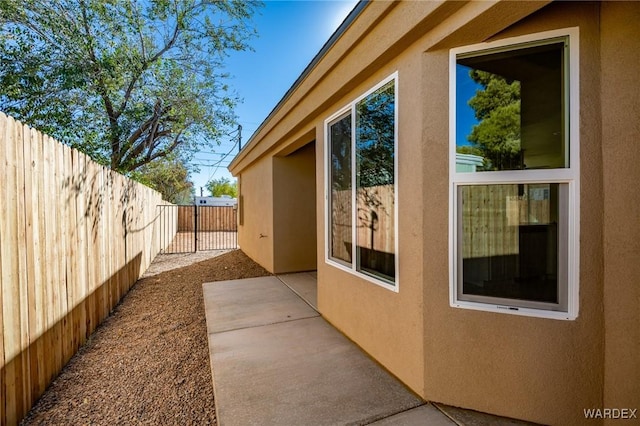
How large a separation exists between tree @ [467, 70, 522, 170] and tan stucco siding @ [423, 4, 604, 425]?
0.23 m

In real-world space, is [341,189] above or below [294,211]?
above

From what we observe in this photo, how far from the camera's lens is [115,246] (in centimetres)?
449

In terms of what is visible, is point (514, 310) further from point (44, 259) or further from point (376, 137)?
point (44, 259)

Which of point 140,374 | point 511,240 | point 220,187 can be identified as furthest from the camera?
point 220,187

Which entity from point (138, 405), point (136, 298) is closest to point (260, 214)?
point (136, 298)

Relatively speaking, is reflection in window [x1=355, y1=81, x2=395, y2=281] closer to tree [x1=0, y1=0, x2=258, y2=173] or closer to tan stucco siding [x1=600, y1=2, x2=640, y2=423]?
tan stucco siding [x1=600, y1=2, x2=640, y2=423]

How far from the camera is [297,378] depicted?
243cm

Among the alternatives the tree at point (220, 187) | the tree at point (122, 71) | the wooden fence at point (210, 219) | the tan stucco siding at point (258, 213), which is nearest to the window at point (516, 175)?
the tan stucco siding at point (258, 213)

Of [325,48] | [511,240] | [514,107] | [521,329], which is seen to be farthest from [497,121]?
[325,48]

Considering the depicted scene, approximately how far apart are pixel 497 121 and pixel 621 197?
2.86 feet

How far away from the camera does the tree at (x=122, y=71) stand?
21.0 ft

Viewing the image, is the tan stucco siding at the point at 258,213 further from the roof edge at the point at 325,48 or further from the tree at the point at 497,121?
the tree at the point at 497,121

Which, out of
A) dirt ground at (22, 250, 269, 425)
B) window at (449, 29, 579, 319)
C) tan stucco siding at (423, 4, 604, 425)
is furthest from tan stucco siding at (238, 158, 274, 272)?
window at (449, 29, 579, 319)

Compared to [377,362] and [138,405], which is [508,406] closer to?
[377,362]
